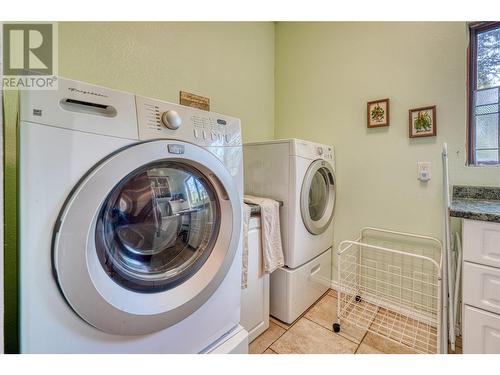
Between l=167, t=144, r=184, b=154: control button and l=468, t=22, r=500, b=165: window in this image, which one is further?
l=468, t=22, r=500, b=165: window

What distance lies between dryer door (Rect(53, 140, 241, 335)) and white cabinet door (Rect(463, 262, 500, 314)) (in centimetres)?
94

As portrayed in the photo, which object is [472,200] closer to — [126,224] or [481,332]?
[481,332]

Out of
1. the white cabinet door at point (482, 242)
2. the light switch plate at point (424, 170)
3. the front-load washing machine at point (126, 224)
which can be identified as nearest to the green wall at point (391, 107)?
the light switch plate at point (424, 170)

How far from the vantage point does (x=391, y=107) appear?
1.50 meters

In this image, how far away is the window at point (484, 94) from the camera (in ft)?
4.13

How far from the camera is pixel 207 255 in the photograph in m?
0.81

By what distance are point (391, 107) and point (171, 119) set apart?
58.5 inches

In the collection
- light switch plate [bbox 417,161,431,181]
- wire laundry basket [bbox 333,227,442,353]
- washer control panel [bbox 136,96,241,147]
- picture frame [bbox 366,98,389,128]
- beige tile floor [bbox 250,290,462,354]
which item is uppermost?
picture frame [bbox 366,98,389,128]

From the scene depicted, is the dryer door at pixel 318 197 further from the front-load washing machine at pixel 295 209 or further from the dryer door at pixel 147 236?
the dryer door at pixel 147 236

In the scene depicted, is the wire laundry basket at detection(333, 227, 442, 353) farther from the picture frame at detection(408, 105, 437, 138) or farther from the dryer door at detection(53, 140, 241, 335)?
the dryer door at detection(53, 140, 241, 335)

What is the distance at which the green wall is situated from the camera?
1291mm

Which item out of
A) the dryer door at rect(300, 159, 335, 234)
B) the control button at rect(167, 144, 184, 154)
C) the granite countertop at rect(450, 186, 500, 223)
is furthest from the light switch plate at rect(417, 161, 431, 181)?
the control button at rect(167, 144, 184, 154)

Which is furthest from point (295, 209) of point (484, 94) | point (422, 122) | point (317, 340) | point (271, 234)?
point (484, 94)
